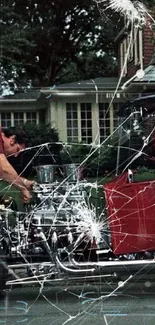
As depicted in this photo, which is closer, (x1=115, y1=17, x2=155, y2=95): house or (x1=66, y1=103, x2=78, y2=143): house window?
(x1=66, y1=103, x2=78, y2=143): house window

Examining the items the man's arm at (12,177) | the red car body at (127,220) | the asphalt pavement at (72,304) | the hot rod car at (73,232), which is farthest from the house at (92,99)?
the asphalt pavement at (72,304)

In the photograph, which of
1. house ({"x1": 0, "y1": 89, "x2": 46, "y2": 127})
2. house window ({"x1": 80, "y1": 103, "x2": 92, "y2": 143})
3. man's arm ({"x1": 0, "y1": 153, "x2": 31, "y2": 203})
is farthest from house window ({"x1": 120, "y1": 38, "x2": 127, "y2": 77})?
man's arm ({"x1": 0, "y1": 153, "x2": 31, "y2": 203})

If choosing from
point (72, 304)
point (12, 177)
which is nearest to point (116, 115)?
point (12, 177)

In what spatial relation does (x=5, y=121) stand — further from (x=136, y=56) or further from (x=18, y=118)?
(x=136, y=56)

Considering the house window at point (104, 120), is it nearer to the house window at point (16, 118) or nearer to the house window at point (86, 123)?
the house window at point (86, 123)

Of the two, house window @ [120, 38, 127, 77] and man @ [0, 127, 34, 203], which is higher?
house window @ [120, 38, 127, 77]

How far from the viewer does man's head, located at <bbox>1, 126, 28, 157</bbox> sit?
3.59 meters

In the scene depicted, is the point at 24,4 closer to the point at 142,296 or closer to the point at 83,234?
the point at 83,234

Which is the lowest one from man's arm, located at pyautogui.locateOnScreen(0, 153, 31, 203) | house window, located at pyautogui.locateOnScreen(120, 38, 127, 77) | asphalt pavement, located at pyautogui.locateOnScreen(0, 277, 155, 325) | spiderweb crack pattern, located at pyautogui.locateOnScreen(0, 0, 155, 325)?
asphalt pavement, located at pyautogui.locateOnScreen(0, 277, 155, 325)

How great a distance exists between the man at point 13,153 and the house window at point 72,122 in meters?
0.31

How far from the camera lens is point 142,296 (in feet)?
12.4

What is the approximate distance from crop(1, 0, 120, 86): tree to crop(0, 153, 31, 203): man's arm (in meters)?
0.60

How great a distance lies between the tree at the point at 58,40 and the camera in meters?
3.56

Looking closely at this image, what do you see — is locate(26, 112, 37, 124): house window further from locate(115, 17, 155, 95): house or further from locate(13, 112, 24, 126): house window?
locate(115, 17, 155, 95): house
